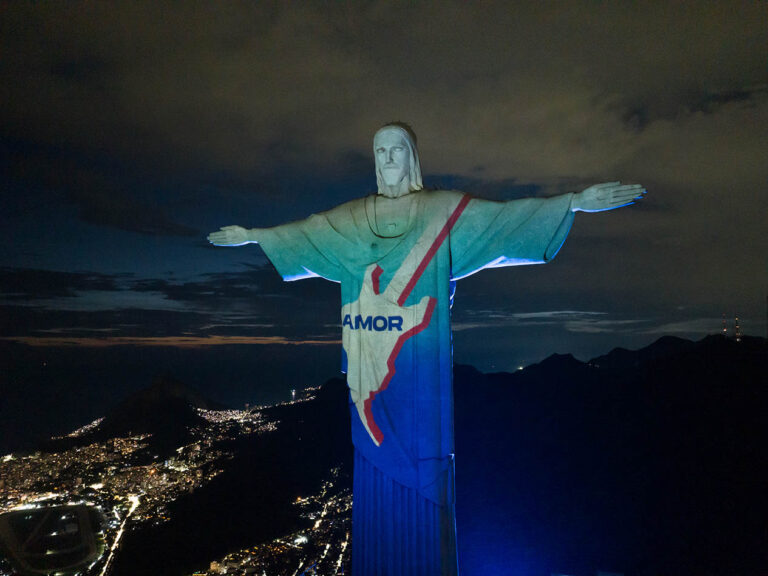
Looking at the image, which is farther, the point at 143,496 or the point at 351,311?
the point at 143,496

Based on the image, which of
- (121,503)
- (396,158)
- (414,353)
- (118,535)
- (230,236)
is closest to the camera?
(414,353)

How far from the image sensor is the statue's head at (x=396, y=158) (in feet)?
13.4

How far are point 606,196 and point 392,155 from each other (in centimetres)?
202

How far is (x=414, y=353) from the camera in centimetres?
383

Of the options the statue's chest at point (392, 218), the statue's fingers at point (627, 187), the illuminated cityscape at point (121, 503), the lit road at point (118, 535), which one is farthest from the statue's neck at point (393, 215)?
the lit road at point (118, 535)

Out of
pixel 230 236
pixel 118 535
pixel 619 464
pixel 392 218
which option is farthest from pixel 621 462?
pixel 118 535

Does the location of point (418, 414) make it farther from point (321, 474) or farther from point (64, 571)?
point (321, 474)

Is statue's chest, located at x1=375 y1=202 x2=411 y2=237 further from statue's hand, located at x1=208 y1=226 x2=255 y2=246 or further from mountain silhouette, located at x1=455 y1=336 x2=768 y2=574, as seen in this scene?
mountain silhouette, located at x1=455 y1=336 x2=768 y2=574

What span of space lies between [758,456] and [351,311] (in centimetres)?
1173

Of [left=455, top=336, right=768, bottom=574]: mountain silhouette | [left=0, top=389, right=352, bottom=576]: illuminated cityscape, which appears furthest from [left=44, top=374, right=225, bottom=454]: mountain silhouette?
[left=455, top=336, right=768, bottom=574]: mountain silhouette

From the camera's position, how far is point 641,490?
33.0 feet

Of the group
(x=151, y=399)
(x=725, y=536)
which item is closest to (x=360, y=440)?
(x=725, y=536)

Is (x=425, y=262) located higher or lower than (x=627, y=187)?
lower

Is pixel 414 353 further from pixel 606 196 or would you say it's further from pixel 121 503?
pixel 121 503
